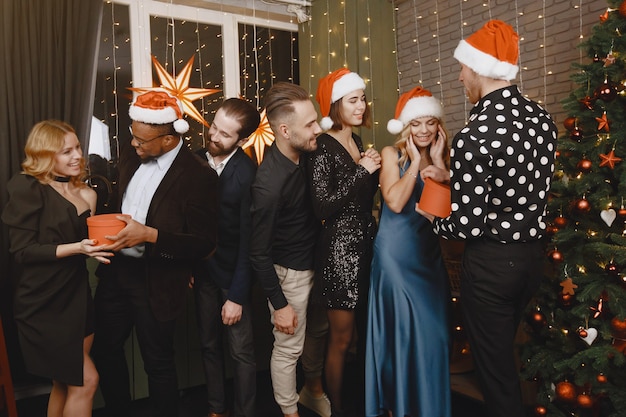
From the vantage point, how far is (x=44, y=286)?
2.17 m

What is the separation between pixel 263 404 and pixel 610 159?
2179 millimetres

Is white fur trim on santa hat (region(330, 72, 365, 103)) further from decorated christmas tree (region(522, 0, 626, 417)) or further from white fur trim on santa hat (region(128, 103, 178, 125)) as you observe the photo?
decorated christmas tree (region(522, 0, 626, 417))

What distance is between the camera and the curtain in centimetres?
308

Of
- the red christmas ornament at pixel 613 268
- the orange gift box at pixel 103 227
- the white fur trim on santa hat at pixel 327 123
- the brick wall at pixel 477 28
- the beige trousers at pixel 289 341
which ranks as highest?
the brick wall at pixel 477 28

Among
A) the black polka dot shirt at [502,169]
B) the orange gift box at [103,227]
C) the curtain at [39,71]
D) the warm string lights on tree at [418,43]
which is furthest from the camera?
the warm string lights on tree at [418,43]

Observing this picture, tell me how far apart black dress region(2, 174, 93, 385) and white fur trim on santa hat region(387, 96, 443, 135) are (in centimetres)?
147

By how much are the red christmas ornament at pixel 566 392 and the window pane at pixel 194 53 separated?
10.3 feet

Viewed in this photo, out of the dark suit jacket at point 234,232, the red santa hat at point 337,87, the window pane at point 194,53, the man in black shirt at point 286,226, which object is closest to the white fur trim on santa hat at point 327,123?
the red santa hat at point 337,87

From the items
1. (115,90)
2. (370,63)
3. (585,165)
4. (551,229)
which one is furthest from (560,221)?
(115,90)

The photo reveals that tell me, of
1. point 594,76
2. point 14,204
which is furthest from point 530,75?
point 14,204

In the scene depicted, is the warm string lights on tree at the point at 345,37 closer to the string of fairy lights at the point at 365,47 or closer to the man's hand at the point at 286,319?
the string of fairy lights at the point at 365,47

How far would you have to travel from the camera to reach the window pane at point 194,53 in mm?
4234

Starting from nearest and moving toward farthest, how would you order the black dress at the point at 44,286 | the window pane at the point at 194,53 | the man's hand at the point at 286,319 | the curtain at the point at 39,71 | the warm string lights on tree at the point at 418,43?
the black dress at the point at 44,286
the man's hand at the point at 286,319
the curtain at the point at 39,71
the window pane at the point at 194,53
the warm string lights on tree at the point at 418,43

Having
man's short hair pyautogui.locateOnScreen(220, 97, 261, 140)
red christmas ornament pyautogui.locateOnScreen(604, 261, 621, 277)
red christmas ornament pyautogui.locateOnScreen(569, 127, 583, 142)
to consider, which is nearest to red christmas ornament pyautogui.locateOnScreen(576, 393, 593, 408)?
red christmas ornament pyautogui.locateOnScreen(604, 261, 621, 277)
